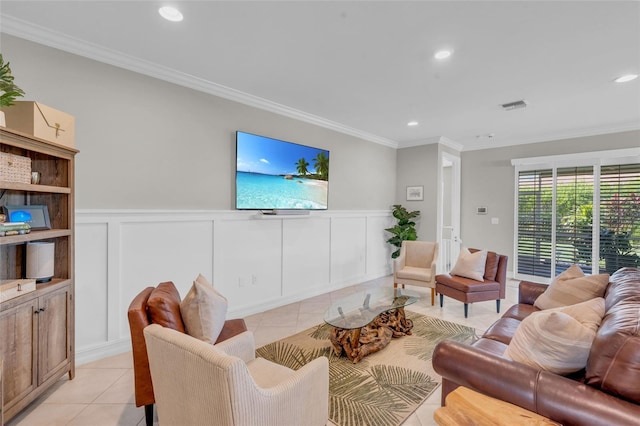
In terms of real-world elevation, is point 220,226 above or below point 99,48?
below

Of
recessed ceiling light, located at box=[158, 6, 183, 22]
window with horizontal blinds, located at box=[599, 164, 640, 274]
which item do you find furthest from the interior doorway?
recessed ceiling light, located at box=[158, 6, 183, 22]

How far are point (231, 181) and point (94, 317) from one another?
1796mm

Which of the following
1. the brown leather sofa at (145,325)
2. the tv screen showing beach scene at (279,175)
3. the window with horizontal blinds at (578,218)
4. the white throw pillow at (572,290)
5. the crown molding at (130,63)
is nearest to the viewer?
the brown leather sofa at (145,325)

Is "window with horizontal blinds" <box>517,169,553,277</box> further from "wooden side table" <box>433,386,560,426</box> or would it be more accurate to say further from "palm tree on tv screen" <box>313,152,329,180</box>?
"wooden side table" <box>433,386,560,426</box>

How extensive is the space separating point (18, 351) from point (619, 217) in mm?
6942

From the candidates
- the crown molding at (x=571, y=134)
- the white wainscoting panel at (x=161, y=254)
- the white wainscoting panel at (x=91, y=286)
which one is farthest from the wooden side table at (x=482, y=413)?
the crown molding at (x=571, y=134)

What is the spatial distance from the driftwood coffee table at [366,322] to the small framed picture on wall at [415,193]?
2.73 meters

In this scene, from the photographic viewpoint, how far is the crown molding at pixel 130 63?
2.20 meters

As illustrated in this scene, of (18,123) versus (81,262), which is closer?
(18,123)

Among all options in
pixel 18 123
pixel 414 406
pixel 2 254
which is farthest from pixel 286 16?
pixel 414 406

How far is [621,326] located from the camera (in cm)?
130

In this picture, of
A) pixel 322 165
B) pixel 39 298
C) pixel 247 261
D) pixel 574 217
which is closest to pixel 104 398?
pixel 39 298

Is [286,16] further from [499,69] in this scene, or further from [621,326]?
[621,326]

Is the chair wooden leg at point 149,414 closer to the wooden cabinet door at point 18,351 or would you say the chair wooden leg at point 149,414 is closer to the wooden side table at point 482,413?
the wooden cabinet door at point 18,351
